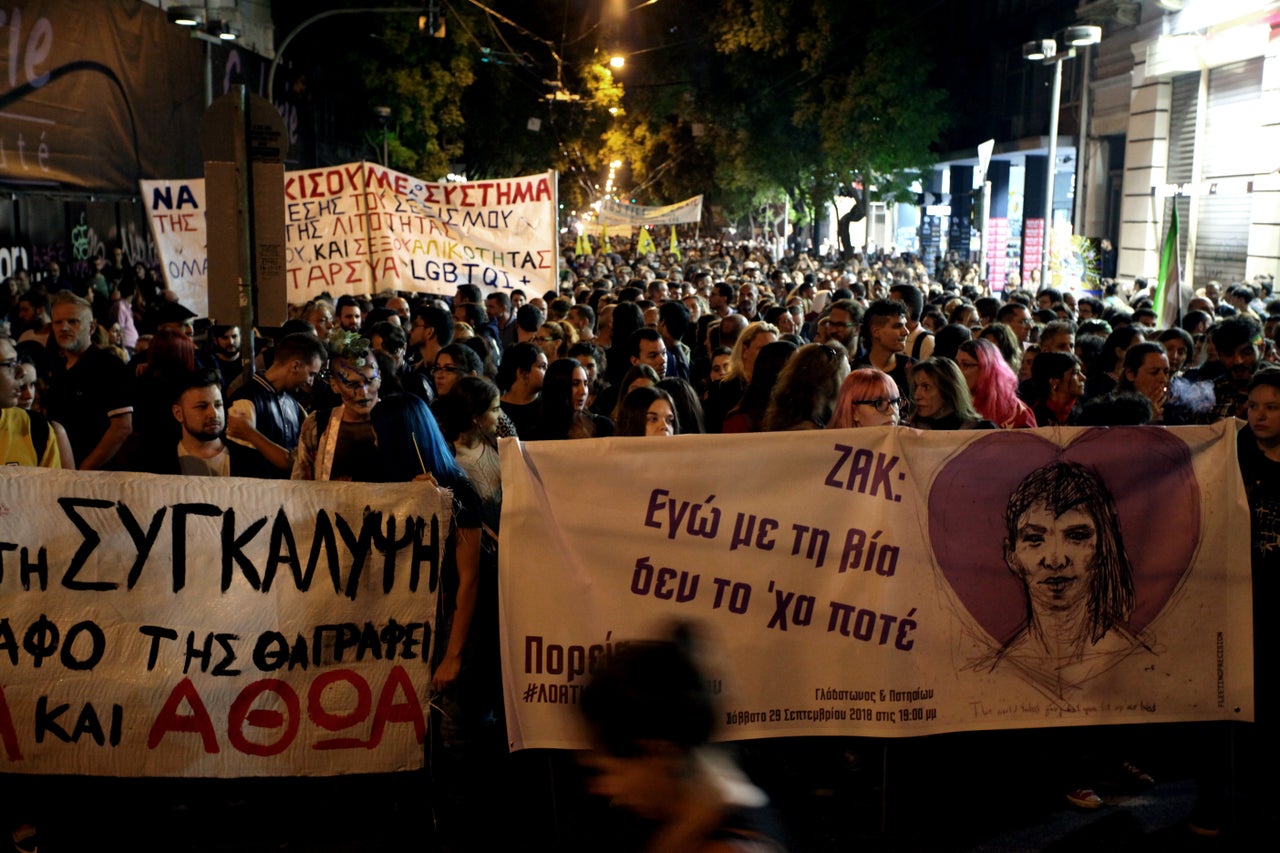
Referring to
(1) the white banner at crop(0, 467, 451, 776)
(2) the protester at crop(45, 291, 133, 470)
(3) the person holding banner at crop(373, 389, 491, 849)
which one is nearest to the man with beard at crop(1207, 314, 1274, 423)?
(3) the person holding banner at crop(373, 389, 491, 849)

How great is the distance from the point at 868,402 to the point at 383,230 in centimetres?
758

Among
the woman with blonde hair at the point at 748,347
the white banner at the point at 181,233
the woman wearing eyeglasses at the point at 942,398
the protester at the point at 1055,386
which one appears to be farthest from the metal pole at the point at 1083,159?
the woman wearing eyeglasses at the point at 942,398

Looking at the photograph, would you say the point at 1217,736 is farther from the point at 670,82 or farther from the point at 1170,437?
the point at 670,82

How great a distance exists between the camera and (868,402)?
5.95 metres

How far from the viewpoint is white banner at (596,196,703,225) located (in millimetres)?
34125

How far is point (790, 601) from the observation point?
4.78m

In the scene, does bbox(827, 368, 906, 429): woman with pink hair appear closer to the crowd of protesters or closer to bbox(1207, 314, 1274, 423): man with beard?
the crowd of protesters

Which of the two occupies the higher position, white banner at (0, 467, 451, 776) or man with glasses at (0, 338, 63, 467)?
man with glasses at (0, 338, 63, 467)

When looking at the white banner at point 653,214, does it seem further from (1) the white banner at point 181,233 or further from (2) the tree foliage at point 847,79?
(1) the white banner at point 181,233

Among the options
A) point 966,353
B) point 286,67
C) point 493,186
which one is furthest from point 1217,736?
point 286,67

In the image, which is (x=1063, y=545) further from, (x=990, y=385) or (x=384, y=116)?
(x=384, y=116)

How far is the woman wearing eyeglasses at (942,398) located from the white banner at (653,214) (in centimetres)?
2744

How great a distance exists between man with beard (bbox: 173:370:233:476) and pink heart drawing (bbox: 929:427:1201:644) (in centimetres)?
317

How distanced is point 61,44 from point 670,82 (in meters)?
32.4
